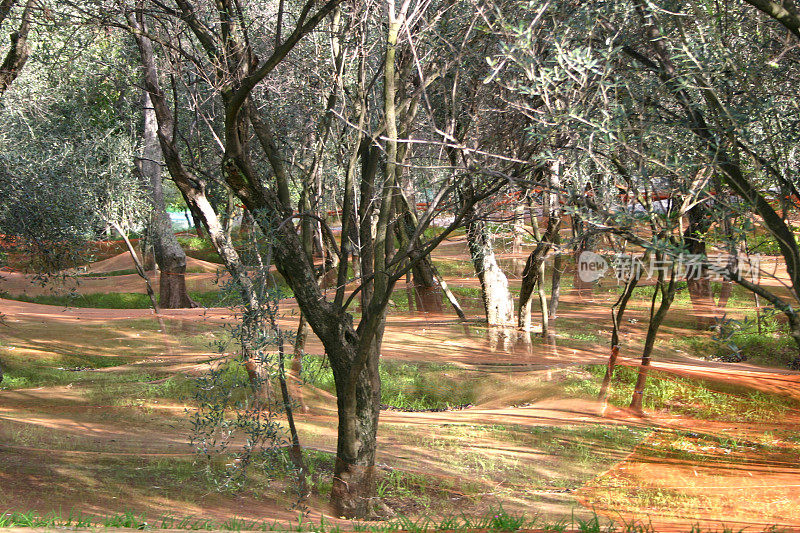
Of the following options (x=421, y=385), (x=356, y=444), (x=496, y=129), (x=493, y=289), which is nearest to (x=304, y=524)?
(x=356, y=444)

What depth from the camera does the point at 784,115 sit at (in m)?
4.12

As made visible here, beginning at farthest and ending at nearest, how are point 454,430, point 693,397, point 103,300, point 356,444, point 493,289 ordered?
point 103,300, point 493,289, point 693,397, point 454,430, point 356,444

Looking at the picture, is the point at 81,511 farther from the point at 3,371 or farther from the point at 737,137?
the point at 3,371

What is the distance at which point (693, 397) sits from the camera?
8.48 metres

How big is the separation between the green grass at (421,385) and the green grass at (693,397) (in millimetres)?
1595

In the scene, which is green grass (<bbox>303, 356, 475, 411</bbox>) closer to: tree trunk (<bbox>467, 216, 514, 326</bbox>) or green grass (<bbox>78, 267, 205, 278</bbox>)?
tree trunk (<bbox>467, 216, 514, 326</bbox>)

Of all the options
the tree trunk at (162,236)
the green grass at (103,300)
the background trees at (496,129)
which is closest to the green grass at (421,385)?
the background trees at (496,129)

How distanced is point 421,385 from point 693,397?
389cm

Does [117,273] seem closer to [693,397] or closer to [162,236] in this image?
[162,236]

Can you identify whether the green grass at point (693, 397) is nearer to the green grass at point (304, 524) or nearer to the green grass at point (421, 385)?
the green grass at point (421, 385)

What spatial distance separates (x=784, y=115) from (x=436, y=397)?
7.17 m

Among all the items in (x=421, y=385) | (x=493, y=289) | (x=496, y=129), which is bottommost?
(x=421, y=385)

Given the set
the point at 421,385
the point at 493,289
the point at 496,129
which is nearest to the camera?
the point at 496,129

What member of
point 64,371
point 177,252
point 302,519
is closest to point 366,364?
point 302,519
